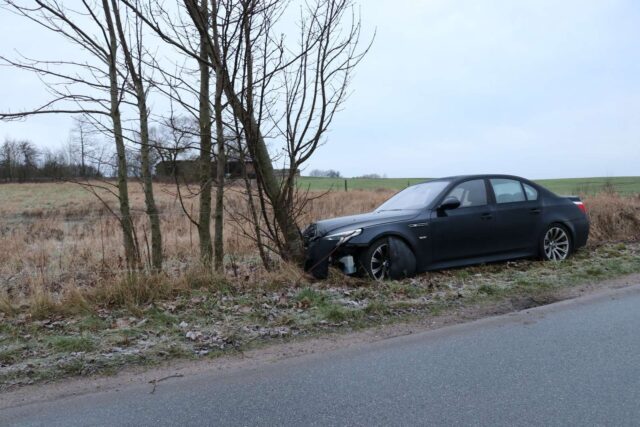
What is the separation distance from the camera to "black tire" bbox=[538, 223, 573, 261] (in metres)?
8.17

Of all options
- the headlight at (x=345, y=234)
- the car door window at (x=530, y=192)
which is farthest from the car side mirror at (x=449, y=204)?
the car door window at (x=530, y=192)

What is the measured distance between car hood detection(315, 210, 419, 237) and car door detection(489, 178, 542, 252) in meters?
1.56

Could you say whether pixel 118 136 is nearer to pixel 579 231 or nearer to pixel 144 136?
pixel 144 136

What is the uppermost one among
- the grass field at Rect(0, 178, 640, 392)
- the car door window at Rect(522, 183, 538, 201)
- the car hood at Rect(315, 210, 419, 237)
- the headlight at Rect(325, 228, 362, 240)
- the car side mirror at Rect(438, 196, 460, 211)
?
the car door window at Rect(522, 183, 538, 201)

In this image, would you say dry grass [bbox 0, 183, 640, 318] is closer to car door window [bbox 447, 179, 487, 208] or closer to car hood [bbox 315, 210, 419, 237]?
car hood [bbox 315, 210, 419, 237]

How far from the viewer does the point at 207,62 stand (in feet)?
Answer: 23.7

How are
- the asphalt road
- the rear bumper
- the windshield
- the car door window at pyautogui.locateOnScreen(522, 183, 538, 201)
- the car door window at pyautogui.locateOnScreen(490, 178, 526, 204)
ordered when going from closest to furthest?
the asphalt road, the windshield, the car door window at pyautogui.locateOnScreen(490, 178, 526, 204), the car door window at pyautogui.locateOnScreen(522, 183, 538, 201), the rear bumper

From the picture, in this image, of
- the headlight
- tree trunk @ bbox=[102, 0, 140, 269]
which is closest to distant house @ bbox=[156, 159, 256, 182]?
tree trunk @ bbox=[102, 0, 140, 269]

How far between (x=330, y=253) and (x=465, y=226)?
2158 mm

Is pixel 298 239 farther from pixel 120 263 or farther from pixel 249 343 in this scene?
pixel 249 343

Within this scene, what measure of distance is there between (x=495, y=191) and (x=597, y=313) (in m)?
3.09

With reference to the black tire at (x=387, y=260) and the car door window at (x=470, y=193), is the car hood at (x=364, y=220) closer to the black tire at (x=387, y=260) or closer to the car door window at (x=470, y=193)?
the black tire at (x=387, y=260)

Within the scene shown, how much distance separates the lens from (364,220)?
7246 millimetres

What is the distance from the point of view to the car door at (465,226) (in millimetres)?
7316
